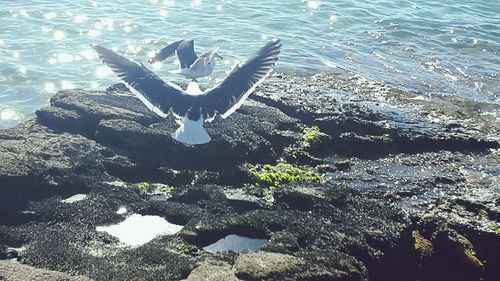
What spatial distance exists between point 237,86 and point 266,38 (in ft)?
25.0

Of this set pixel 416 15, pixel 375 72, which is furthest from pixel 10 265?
pixel 416 15

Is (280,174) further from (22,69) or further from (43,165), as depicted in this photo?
(22,69)

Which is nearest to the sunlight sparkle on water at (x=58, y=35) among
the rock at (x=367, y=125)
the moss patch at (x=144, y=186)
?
the rock at (x=367, y=125)

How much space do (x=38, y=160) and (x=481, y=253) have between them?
451 cm

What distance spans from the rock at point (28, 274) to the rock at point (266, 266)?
1.18m

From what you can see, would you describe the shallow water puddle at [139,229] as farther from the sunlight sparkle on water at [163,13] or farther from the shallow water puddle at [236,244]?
the sunlight sparkle on water at [163,13]

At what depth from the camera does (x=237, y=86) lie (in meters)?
7.14

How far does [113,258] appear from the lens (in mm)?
4883

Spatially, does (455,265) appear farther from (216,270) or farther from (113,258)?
(113,258)

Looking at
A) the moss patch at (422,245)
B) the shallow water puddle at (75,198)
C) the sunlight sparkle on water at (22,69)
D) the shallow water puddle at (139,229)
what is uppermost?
the shallow water puddle at (75,198)

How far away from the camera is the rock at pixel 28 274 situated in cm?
438

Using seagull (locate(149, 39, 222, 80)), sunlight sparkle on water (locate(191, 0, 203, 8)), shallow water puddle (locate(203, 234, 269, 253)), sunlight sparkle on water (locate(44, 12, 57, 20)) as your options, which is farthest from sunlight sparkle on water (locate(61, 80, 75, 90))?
shallow water puddle (locate(203, 234, 269, 253))

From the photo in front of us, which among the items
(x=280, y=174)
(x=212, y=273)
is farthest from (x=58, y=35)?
(x=212, y=273)

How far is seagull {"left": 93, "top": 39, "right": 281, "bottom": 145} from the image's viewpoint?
22.7 ft
